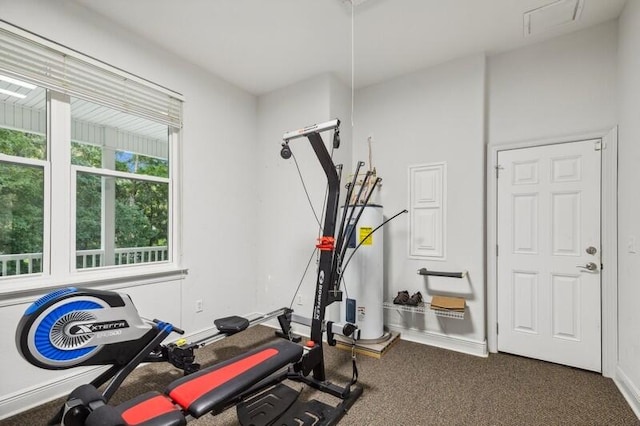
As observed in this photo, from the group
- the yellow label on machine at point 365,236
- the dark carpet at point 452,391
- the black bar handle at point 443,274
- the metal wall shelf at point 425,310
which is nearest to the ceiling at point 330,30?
the yellow label on machine at point 365,236

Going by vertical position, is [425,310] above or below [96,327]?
below

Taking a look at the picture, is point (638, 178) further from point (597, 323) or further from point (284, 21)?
point (284, 21)

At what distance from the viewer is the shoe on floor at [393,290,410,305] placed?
3.00 m

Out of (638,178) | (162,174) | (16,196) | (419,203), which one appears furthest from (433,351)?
(16,196)

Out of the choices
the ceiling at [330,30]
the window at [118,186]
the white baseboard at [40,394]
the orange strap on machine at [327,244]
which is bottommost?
the white baseboard at [40,394]

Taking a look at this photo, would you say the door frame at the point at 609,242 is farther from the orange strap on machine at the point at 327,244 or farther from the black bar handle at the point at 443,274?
the orange strap on machine at the point at 327,244

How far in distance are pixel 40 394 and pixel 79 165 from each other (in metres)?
1.62

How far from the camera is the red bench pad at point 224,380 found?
4.42ft

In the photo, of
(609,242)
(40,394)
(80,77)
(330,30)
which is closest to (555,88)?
(609,242)

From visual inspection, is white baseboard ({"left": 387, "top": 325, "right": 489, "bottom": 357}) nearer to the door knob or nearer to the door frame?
the door frame

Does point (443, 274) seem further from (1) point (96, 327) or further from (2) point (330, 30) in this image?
(1) point (96, 327)

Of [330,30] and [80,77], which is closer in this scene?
[80,77]

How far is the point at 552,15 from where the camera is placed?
94.4 inches

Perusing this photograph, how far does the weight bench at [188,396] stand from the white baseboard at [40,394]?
1.19 meters
